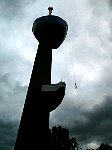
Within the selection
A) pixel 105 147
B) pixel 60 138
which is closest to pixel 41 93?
pixel 60 138

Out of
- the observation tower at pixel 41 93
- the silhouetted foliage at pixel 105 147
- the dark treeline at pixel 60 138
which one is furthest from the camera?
the silhouetted foliage at pixel 105 147

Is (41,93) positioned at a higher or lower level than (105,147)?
lower

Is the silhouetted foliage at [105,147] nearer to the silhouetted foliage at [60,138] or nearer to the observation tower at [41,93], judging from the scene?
the silhouetted foliage at [60,138]

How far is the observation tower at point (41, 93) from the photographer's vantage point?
20.5m

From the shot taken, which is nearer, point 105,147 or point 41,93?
point 41,93

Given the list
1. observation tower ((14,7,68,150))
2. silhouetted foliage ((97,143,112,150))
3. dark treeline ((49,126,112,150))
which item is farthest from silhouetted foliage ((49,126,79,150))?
observation tower ((14,7,68,150))

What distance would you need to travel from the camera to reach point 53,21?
88.6ft

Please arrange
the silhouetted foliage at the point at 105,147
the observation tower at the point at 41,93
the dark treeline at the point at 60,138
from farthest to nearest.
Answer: the silhouetted foliage at the point at 105,147 < the dark treeline at the point at 60,138 < the observation tower at the point at 41,93

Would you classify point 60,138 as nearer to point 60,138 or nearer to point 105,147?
point 60,138

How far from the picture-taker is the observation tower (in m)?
20.5

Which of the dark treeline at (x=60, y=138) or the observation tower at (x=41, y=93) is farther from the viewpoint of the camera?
the dark treeline at (x=60, y=138)

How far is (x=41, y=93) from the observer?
22.6 m

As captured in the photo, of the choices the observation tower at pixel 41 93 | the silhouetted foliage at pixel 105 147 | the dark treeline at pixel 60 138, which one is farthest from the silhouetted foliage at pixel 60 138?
the observation tower at pixel 41 93

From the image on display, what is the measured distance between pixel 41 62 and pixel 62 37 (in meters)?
4.96
